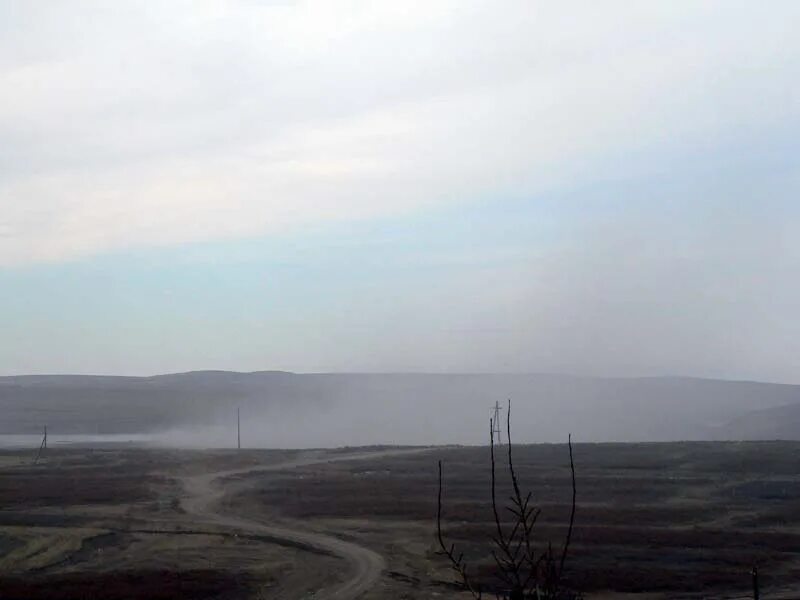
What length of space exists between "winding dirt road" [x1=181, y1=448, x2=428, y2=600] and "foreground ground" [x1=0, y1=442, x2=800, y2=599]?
0.38 feet

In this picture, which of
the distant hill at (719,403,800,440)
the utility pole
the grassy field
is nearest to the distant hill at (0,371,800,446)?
the distant hill at (719,403,800,440)

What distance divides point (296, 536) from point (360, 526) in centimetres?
393

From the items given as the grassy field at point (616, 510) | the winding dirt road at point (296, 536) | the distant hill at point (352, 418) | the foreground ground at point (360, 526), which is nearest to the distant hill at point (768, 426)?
the distant hill at point (352, 418)

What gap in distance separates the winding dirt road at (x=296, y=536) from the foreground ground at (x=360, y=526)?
0.12 metres

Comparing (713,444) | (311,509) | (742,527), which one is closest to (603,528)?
(742,527)

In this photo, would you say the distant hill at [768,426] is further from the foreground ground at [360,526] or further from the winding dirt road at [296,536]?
the winding dirt road at [296,536]

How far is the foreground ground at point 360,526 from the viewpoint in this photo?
97.3 ft

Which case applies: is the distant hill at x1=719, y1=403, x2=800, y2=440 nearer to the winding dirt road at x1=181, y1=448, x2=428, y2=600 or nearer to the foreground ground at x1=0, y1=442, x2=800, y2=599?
the foreground ground at x1=0, y1=442, x2=800, y2=599

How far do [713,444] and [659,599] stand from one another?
59401 mm

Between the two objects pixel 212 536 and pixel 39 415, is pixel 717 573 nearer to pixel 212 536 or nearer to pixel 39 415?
pixel 212 536

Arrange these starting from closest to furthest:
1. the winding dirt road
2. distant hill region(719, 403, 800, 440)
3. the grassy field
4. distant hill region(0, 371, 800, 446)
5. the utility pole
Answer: the utility pole → the winding dirt road → the grassy field → distant hill region(719, 403, 800, 440) → distant hill region(0, 371, 800, 446)

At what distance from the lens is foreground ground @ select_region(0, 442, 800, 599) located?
29.7 meters

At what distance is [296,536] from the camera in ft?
127

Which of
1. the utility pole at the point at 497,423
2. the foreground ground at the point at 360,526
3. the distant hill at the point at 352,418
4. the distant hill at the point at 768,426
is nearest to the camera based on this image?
the utility pole at the point at 497,423
